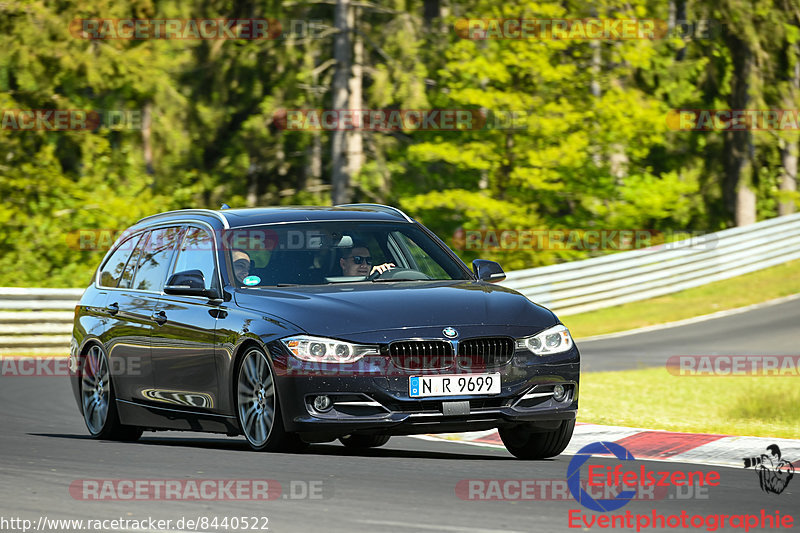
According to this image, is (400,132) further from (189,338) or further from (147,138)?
(189,338)

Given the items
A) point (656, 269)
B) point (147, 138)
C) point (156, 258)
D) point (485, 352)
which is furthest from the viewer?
point (147, 138)

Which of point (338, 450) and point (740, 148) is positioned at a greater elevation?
point (338, 450)

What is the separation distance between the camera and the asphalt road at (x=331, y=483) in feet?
24.1

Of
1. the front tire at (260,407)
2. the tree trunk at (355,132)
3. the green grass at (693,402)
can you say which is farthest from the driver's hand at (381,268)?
the tree trunk at (355,132)

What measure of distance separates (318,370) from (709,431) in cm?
467

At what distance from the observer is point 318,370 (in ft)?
29.1

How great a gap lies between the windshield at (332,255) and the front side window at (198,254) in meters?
0.18

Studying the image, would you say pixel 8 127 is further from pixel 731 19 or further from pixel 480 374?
pixel 480 374

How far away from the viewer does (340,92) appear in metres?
36.4
